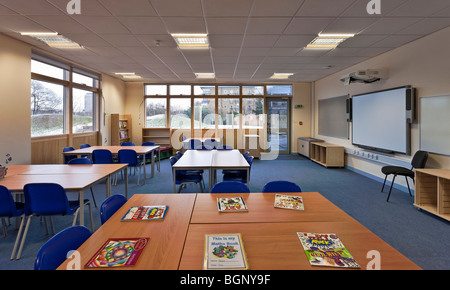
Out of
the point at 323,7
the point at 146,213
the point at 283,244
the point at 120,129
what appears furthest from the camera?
the point at 120,129

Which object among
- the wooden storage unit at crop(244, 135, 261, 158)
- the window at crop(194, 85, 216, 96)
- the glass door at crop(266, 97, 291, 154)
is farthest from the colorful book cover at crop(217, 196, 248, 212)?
the window at crop(194, 85, 216, 96)

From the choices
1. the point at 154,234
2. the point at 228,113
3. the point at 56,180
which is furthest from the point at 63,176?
the point at 228,113

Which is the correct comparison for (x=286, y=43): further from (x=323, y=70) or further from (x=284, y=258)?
(x=284, y=258)

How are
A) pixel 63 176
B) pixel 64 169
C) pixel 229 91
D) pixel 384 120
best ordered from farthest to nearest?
pixel 229 91 < pixel 384 120 < pixel 64 169 < pixel 63 176

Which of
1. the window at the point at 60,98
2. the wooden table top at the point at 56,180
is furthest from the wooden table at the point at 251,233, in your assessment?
the window at the point at 60,98

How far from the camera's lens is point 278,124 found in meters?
9.59

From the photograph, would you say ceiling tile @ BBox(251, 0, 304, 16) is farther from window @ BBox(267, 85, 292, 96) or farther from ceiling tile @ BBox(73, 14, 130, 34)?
window @ BBox(267, 85, 292, 96)

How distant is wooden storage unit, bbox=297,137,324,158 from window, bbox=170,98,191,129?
15.6ft

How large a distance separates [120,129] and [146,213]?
25.9 feet

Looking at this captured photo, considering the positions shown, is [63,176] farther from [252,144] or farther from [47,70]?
[252,144]

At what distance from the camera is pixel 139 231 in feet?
5.08

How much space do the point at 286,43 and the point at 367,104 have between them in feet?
9.55

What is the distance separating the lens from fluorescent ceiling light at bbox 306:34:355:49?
170 inches

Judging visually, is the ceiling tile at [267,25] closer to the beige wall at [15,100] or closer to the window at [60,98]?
the beige wall at [15,100]
